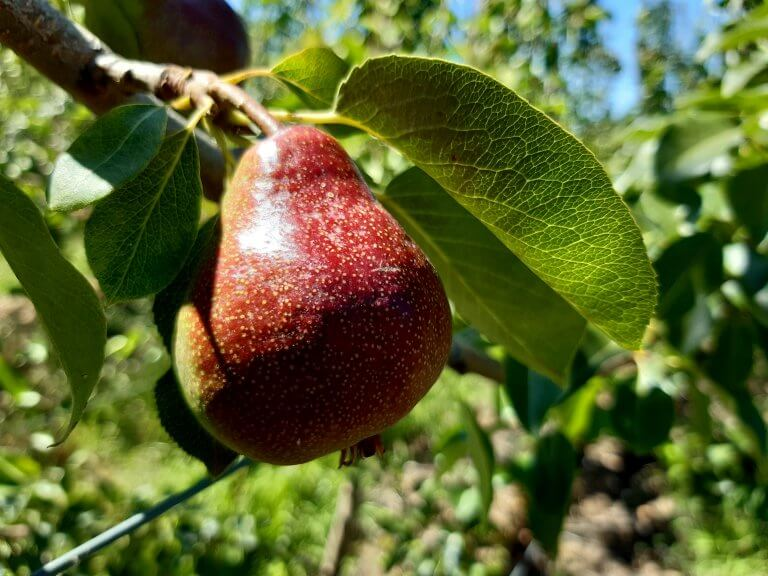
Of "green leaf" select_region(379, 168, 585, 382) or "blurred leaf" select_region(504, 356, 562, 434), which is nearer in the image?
"green leaf" select_region(379, 168, 585, 382)

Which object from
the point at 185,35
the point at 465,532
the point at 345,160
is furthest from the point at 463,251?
the point at 465,532

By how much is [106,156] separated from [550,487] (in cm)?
92

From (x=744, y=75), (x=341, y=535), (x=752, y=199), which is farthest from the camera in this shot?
(x=341, y=535)

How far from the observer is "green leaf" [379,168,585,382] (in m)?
0.54

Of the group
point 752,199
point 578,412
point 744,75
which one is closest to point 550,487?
point 578,412

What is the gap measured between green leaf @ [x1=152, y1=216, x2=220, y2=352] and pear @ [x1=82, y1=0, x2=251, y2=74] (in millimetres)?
283

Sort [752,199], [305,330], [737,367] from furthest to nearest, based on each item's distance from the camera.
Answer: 1. [737,367]
2. [752,199]
3. [305,330]

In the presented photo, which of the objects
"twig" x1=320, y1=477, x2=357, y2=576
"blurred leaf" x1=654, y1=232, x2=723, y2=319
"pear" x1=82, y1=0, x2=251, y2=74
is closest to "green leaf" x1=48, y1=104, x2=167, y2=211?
"pear" x1=82, y1=0, x2=251, y2=74

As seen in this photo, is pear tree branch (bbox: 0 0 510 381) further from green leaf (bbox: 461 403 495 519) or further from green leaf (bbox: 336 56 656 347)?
green leaf (bbox: 461 403 495 519)

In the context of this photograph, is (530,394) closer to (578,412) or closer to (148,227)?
(578,412)

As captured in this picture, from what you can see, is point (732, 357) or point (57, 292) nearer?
point (57, 292)

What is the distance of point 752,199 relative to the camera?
924 millimetres

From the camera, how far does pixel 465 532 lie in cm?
188

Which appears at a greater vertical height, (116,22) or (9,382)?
(116,22)
